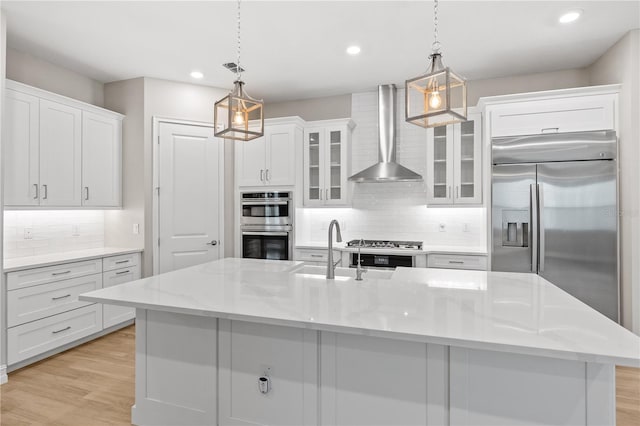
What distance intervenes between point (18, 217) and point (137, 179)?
1.16 meters

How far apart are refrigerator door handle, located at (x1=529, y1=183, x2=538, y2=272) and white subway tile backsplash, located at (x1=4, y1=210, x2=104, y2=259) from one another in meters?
4.86

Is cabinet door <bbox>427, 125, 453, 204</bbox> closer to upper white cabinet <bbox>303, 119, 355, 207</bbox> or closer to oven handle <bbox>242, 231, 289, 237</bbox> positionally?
upper white cabinet <bbox>303, 119, 355, 207</bbox>

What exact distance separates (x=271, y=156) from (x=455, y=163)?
2.25 m

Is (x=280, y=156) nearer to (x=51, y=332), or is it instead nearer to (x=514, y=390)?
(x=51, y=332)

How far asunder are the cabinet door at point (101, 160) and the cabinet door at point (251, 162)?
141 centimetres

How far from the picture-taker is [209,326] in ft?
6.29

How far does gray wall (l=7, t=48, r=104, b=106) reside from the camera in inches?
136

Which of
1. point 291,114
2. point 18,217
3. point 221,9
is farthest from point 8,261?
point 291,114

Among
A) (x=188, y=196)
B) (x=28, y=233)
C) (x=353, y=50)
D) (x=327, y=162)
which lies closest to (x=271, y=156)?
(x=327, y=162)

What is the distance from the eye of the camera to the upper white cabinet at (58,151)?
3098mm

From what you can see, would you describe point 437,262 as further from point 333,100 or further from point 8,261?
point 8,261

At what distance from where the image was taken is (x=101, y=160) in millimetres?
3967

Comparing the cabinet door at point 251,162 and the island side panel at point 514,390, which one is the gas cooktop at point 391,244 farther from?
the island side panel at point 514,390

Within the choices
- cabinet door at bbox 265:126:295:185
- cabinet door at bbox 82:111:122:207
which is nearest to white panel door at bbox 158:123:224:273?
cabinet door at bbox 82:111:122:207
